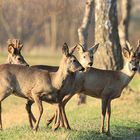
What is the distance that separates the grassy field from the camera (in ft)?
44.6

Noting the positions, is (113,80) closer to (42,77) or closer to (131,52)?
(131,52)

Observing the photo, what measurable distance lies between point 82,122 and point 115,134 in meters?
A: 1.99

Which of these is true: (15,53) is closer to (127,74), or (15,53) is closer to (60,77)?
(60,77)

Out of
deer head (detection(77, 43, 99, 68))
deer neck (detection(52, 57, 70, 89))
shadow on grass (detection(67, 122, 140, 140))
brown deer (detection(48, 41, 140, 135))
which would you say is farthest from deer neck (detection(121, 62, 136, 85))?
deer neck (detection(52, 57, 70, 89))

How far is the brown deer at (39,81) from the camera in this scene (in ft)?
46.2

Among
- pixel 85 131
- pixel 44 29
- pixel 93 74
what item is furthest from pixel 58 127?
pixel 44 29

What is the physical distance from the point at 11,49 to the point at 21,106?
8.81m

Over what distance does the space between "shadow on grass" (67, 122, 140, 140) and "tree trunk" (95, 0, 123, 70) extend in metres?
4.97

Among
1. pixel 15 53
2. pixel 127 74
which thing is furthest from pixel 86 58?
pixel 15 53

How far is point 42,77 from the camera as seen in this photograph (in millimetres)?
14266

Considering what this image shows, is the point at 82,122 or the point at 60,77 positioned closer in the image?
the point at 60,77

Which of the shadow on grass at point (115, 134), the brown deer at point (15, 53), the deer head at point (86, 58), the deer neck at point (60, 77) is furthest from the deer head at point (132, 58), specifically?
the brown deer at point (15, 53)

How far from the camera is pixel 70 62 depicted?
14203mm

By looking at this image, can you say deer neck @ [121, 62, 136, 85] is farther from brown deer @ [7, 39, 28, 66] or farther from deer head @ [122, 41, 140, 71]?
brown deer @ [7, 39, 28, 66]
